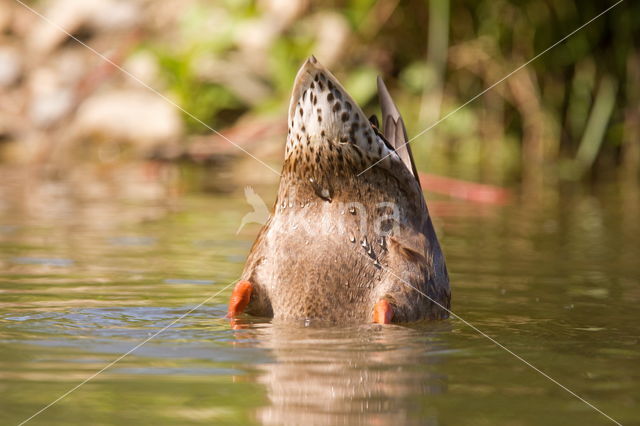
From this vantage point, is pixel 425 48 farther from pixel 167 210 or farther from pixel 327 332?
pixel 327 332

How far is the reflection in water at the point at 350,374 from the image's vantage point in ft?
10.1

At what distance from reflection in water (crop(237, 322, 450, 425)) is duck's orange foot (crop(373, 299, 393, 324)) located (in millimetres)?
27

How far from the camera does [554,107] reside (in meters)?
12.2

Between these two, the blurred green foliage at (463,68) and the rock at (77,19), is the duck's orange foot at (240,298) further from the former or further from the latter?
the rock at (77,19)

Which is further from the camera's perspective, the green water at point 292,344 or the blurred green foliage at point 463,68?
the blurred green foliage at point 463,68

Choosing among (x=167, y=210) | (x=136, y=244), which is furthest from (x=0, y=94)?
(x=136, y=244)

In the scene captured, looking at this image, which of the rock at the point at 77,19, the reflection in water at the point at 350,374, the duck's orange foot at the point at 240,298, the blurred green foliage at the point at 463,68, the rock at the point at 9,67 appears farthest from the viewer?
the rock at the point at 77,19

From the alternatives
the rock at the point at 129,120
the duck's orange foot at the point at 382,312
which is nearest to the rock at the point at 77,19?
the rock at the point at 129,120

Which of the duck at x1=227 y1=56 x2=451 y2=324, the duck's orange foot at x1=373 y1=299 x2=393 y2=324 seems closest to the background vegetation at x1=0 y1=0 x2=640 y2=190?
the duck at x1=227 y1=56 x2=451 y2=324

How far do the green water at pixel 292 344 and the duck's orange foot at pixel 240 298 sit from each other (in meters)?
0.05

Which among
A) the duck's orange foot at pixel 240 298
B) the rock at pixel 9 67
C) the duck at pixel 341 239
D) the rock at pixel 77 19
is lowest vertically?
the duck's orange foot at pixel 240 298

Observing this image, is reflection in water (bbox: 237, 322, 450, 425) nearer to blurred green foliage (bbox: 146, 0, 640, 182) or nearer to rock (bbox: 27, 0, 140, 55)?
blurred green foliage (bbox: 146, 0, 640, 182)

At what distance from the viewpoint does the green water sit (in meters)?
3.16

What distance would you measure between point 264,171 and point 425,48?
2820mm
